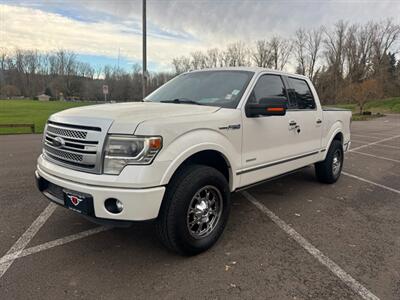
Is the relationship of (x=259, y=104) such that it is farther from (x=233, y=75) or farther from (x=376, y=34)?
(x=376, y=34)

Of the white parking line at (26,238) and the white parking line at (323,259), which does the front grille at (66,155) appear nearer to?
the white parking line at (26,238)

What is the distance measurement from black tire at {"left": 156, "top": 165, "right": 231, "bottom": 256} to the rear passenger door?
1890 millimetres

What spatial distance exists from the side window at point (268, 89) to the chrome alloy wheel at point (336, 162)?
7.30ft

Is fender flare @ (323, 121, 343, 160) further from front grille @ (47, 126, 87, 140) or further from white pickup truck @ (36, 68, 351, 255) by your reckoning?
front grille @ (47, 126, 87, 140)

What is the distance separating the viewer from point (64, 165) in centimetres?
299

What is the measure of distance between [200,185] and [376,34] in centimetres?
8285

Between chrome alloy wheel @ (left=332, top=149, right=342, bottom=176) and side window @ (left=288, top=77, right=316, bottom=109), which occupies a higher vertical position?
side window @ (left=288, top=77, right=316, bottom=109)

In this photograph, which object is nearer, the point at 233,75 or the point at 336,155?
the point at 233,75

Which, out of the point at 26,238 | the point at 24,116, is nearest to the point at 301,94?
the point at 26,238

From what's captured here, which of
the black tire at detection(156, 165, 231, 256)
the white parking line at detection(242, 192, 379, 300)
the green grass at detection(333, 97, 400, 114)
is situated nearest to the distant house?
the green grass at detection(333, 97, 400, 114)

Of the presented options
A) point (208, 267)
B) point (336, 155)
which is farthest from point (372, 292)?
point (336, 155)

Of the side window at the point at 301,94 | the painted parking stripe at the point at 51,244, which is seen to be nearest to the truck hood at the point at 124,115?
the painted parking stripe at the point at 51,244

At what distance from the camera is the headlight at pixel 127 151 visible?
2625 mm

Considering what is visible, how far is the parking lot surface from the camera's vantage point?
263 cm
